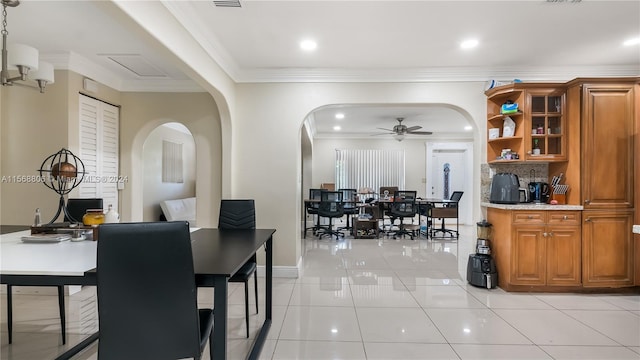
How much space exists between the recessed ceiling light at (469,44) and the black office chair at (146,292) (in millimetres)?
3222

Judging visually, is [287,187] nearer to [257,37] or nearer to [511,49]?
[257,37]

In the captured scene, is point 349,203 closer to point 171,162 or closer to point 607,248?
point 171,162

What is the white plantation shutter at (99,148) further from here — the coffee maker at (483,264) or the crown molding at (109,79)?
the coffee maker at (483,264)

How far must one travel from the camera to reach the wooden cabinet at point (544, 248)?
3.56 m

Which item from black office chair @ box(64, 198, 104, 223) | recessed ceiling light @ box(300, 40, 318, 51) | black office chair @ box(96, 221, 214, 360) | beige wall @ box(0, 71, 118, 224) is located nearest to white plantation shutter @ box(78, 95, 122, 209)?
beige wall @ box(0, 71, 118, 224)

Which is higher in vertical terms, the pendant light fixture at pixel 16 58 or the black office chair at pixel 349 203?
the pendant light fixture at pixel 16 58

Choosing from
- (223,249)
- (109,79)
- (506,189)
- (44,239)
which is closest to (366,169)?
(506,189)

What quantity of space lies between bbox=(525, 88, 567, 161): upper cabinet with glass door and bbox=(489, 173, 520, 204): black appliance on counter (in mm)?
295

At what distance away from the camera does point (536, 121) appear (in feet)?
12.8

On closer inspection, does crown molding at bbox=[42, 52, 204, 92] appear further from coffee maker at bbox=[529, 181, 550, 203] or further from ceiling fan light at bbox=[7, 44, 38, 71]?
coffee maker at bbox=[529, 181, 550, 203]

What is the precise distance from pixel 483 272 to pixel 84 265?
12.5ft

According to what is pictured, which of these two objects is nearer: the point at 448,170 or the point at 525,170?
the point at 525,170

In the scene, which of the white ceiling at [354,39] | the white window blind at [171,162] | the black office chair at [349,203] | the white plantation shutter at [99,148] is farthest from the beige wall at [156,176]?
the black office chair at [349,203]

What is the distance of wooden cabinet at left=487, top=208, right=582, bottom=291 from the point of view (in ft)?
11.7
